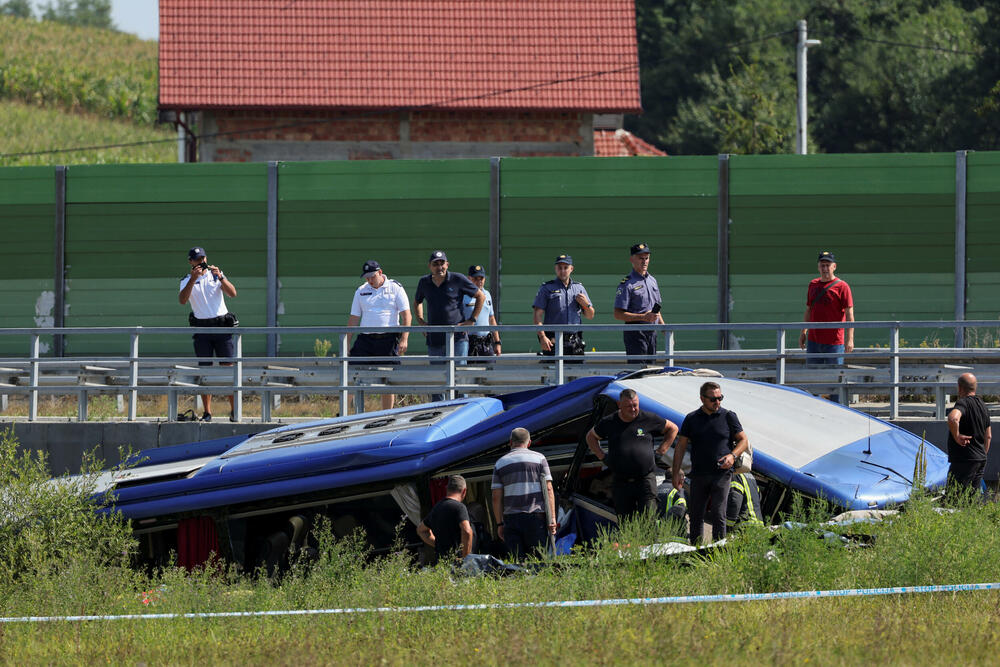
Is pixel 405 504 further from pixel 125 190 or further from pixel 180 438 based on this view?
pixel 125 190

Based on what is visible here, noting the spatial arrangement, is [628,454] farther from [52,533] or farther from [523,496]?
[52,533]

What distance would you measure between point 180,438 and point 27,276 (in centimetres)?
645

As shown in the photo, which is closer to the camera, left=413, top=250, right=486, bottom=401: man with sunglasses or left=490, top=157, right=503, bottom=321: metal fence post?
left=413, top=250, right=486, bottom=401: man with sunglasses

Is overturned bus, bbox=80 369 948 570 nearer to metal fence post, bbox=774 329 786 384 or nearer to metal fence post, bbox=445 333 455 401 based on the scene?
metal fence post, bbox=774 329 786 384

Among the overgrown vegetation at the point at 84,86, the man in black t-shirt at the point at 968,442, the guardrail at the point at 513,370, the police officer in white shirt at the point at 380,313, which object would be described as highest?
the overgrown vegetation at the point at 84,86

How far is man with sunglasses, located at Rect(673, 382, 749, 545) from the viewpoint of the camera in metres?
8.66

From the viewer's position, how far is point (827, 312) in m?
13.8

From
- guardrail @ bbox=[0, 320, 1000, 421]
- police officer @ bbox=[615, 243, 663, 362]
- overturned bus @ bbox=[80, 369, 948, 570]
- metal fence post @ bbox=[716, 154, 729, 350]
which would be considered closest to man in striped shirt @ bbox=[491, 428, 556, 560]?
overturned bus @ bbox=[80, 369, 948, 570]

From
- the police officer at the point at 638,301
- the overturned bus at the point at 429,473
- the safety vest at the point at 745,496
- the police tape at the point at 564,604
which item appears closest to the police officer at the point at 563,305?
the police officer at the point at 638,301

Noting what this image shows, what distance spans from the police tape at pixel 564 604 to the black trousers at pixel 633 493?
136 cm

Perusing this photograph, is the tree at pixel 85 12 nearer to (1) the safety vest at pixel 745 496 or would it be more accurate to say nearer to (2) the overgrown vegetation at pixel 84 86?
(2) the overgrown vegetation at pixel 84 86

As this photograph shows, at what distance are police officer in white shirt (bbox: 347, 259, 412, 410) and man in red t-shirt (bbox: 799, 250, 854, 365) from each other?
4152 millimetres

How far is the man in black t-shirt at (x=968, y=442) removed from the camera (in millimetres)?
10320

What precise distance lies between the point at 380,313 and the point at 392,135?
13644 millimetres
